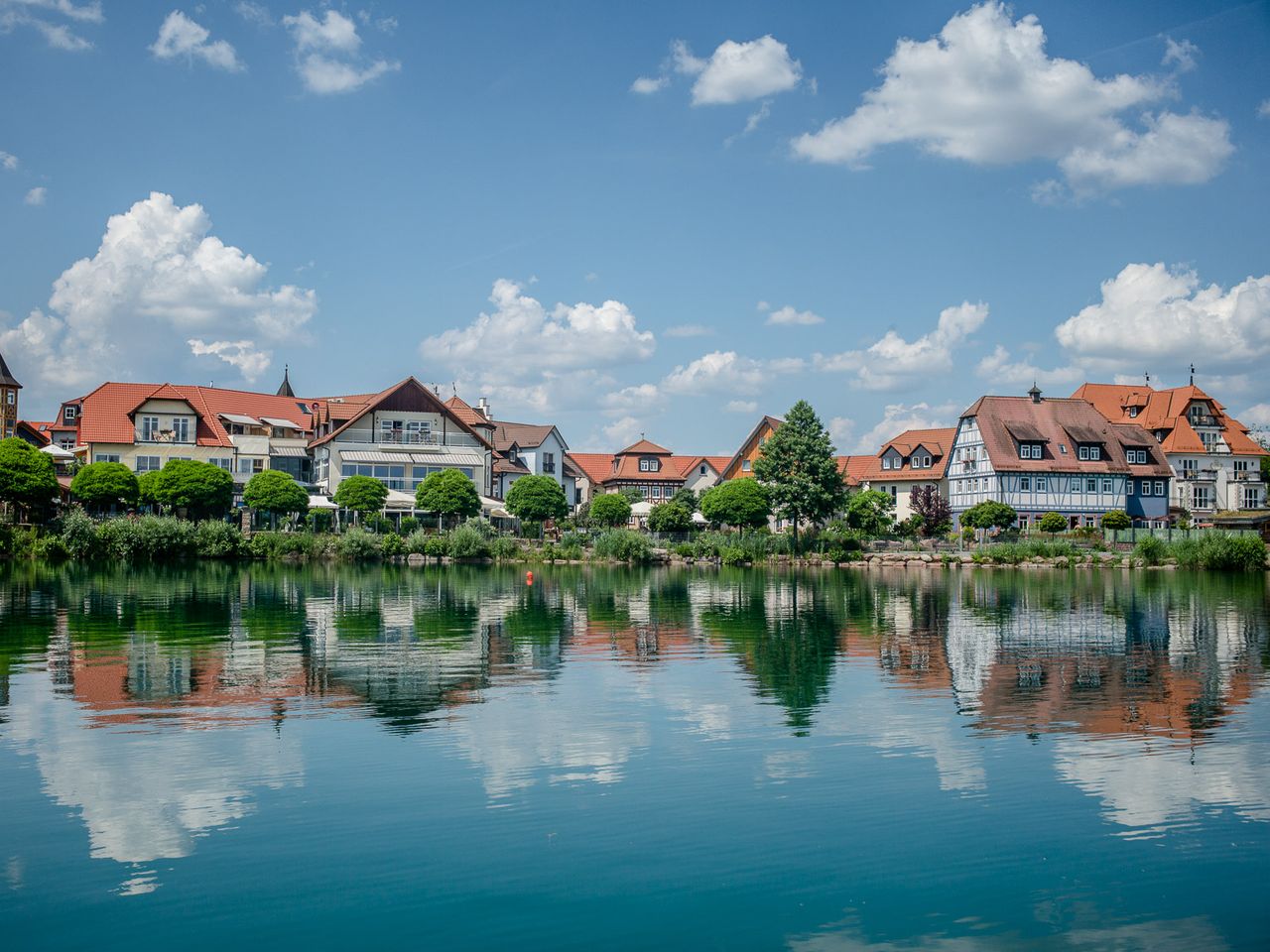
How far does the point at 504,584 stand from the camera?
41.9 metres

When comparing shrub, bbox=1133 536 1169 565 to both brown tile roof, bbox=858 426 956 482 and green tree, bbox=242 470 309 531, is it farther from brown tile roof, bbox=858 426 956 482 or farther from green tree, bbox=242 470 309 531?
green tree, bbox=242 470 309 531

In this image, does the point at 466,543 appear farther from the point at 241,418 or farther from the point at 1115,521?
the point at 1115,521

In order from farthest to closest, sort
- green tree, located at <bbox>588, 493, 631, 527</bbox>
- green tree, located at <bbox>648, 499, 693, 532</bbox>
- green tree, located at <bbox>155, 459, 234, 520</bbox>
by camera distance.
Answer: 1. green tree, located at <bbox>588, 493, 631, 527</bbox>
2. green tree, located at <bbox>648, 499, 693, 532</bbox>
3. green tree, located at <bbox>155, 459, 234, 520</bbox>

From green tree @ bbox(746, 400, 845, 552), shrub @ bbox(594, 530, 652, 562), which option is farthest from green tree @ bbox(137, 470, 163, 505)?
green tree @ bbox(746, 400, 845, 552)

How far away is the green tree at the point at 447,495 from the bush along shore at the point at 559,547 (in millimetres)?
2174

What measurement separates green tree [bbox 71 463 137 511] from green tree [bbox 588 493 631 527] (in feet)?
92.5

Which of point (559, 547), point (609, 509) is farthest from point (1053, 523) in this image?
point (559, 547)

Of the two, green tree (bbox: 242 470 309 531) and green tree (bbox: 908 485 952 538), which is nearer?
green tree (bbox: 242 470 309 531)

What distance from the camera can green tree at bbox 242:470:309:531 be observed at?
5875cm

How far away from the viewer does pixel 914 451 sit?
82188 millimetres

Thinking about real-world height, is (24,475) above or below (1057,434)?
below

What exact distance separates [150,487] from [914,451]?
2122 inches

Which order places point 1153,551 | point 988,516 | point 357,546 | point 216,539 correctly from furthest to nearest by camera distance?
1. point 988,516
2. point 357,546
3. point 1153,551
4. point 216,539

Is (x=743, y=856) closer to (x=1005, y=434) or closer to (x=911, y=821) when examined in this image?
(x=911, y=821)
